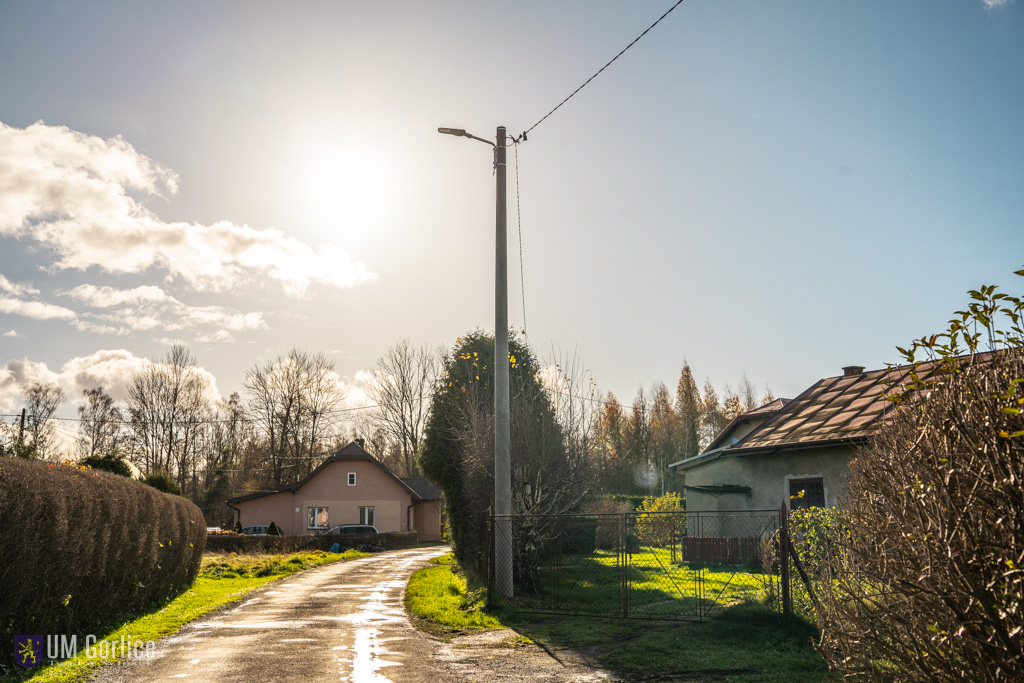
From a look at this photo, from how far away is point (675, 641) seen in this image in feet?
29.6

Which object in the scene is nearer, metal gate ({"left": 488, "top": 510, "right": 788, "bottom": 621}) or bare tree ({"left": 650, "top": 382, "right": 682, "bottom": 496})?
metal gate ({"left": 488, "top": 510, "right": 788, "bottom": 621})

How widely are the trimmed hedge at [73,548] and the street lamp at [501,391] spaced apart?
246 inches

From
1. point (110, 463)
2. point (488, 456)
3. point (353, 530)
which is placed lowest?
point (353, 530)

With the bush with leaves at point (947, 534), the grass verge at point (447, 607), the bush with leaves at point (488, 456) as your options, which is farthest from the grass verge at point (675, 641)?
the bush with leaves at point (947, 534)

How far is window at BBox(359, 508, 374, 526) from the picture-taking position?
155ft

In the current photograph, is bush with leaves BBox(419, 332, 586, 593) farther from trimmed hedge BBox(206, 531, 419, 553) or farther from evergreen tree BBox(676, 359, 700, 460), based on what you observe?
evergreen tree BBox(676, 359, 700, 460)

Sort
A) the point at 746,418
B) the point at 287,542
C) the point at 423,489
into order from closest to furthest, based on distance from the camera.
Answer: the point at 746,418 < the point at 287,542 < the point at 423,489

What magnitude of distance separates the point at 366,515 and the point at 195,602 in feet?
108

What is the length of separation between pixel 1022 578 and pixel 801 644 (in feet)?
19.0

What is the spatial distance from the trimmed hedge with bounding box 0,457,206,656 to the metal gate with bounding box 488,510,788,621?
20.0 ft

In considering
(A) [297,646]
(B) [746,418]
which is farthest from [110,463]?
(B) [746,418]

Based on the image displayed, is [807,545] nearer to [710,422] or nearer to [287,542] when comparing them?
[287,542]

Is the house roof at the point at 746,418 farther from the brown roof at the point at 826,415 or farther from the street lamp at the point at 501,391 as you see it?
the street lamp at the point at 501,391

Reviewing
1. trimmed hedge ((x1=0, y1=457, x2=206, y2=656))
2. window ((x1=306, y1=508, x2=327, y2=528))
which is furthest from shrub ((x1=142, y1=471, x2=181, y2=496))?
window ((x1=306, y1=508, x2=327, y2=528))
